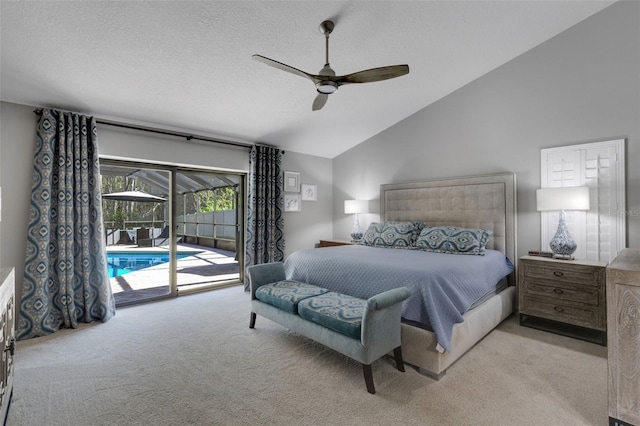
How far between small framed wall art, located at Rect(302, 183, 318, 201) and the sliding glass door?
1.18 m

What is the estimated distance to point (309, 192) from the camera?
5773 millimetres

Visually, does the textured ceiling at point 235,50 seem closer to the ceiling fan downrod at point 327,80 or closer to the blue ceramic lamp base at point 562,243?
the ceiling fan downrod at point 327,80

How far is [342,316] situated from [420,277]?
70 centimetres

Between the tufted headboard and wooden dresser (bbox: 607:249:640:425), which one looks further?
the tufted headboard

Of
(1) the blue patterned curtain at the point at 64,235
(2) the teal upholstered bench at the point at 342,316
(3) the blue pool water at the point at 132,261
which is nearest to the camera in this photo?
(2) the teal upholstered bench at the point at 342,316

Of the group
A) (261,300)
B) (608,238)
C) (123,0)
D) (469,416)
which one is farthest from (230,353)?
(608,238)

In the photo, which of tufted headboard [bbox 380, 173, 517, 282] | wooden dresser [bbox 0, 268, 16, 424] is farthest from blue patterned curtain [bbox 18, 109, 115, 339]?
tufted headboard [bbox 380, 173, 517, 282]

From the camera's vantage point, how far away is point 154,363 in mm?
2461

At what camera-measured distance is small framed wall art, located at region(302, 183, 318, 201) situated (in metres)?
5.69

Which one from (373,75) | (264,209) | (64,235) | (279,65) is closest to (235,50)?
(279,65)

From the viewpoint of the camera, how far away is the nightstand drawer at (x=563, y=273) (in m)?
2.79

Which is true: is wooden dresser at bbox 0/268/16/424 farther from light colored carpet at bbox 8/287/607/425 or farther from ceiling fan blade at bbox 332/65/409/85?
ceiling fan blade at bbox 332/65/409/85

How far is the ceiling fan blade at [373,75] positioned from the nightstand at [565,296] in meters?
2.44

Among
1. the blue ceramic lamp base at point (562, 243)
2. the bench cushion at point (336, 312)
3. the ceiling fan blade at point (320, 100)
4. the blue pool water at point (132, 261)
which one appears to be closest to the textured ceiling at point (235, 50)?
the ceiling fan blade at point (320, 100)
